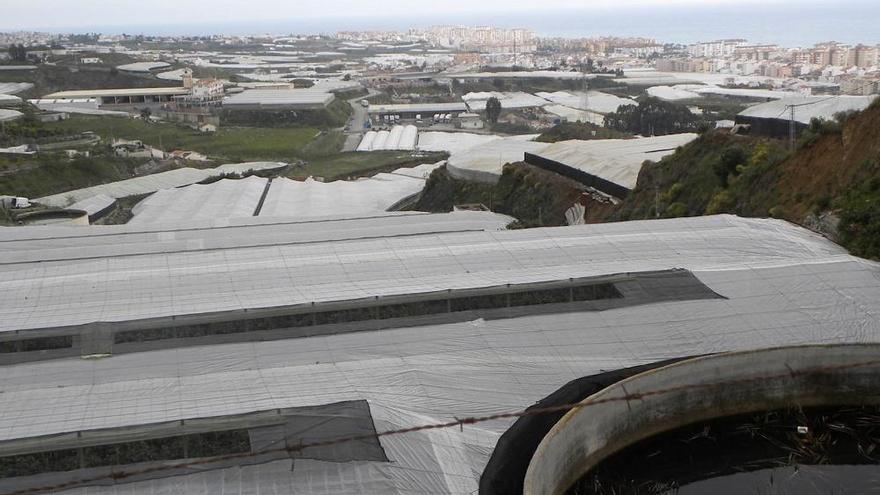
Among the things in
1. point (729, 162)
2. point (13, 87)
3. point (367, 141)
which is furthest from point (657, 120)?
point (13, 87)

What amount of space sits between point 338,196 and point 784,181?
15.1 m

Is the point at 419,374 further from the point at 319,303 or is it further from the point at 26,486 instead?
the point at 26,486

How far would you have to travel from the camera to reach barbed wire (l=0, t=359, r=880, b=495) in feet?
21.9

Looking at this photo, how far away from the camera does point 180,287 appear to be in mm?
10852

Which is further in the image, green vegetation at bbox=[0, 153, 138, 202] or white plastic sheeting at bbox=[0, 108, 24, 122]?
white plastic sheeting at bbox=[0, 108, 24, 122]

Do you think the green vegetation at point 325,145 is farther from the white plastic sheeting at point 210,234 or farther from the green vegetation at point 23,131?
the white plastic sheeting at point 210,234

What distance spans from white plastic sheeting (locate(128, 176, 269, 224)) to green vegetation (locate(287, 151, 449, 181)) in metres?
6.44

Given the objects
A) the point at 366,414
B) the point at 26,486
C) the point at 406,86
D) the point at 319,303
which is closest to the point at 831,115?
the point at 319,303

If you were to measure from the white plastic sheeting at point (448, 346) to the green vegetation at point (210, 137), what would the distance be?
2989cm

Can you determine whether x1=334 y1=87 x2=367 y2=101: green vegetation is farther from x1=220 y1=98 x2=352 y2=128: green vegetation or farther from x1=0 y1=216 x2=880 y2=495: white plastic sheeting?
x1=0 y1=216 x2=880 y2=495: white plastic sheeting

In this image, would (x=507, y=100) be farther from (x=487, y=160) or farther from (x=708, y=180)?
(x=708, y=180)

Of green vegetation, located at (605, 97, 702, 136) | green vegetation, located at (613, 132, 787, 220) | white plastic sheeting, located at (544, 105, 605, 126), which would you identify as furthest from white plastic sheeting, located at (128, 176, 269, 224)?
white plastic sheeting, located at (544, 105, 605, 126)

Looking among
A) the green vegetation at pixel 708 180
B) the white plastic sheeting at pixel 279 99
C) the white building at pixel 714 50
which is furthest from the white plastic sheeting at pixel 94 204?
the white building at pixel 714 50

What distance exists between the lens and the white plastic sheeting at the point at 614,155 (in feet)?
70.2
